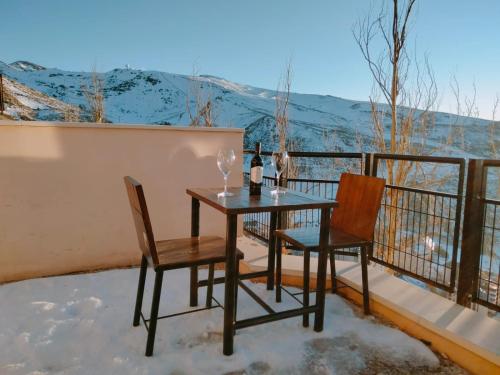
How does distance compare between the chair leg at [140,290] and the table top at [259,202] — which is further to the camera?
the chair leg at [140,290]

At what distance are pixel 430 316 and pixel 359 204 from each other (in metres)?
0.72

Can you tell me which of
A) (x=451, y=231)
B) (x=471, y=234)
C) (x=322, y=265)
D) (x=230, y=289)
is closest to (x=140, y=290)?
(x=230, y=289)

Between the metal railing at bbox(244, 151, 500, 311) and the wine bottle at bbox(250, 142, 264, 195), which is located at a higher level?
the wine bottle at bbox(250, 142, 264, 195)

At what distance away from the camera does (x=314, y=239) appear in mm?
2154

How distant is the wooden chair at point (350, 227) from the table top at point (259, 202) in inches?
10.4

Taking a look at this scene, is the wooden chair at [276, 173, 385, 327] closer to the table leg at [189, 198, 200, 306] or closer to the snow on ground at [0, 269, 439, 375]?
the snow on ground at [0, 269, 439, 375]

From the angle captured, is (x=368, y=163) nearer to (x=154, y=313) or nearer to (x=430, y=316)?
(x=430, y=316)

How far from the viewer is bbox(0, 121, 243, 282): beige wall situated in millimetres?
2730

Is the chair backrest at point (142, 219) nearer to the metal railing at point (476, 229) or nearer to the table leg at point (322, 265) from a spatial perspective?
the table leg at point (322, 265)

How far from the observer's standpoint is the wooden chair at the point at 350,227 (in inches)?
82.0

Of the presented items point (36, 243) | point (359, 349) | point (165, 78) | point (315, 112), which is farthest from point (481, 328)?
point (165, 78)

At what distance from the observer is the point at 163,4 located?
24.5ft

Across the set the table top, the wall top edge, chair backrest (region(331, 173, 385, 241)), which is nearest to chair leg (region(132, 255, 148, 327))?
the table top

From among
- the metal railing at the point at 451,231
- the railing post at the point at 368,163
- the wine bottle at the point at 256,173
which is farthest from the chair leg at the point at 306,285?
the railing post at the point at 368,163
